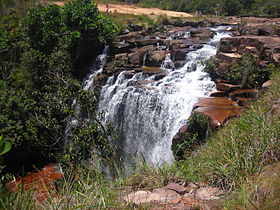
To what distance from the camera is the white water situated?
9945 millimetres

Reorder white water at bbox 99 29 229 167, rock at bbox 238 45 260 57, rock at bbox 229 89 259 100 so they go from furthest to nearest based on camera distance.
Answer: rock at bbox 238 45 260 57
white water at bbox 99 29 229 167
rock at bbox 229 89 259 100

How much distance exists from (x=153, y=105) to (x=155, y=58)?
4.20 meters

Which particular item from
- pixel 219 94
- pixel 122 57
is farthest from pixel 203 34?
pixel 219 94

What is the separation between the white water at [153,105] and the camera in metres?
9.95

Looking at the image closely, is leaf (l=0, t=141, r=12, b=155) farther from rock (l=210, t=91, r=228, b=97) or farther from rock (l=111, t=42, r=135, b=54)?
rock (l=111, t=42, r=135, b=54)

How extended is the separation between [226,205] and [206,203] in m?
0.34

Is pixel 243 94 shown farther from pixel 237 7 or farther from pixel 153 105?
pixel 237 7

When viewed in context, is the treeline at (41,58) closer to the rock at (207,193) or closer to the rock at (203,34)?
the rock at (203,34)

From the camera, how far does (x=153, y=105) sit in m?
10.6

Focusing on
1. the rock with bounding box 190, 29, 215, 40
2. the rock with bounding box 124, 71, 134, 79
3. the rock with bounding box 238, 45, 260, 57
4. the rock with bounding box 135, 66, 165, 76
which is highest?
the rock with bounding box 190, 29, 215, 40

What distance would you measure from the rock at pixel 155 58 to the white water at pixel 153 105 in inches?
53.1

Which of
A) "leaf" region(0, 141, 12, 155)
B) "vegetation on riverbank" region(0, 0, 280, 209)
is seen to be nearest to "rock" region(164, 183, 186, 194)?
"vegetation on riverbank" region(0, 0, 280, 209)

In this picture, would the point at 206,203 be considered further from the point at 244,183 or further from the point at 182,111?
the point at 182,111

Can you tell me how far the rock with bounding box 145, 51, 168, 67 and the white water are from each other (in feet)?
4.42
